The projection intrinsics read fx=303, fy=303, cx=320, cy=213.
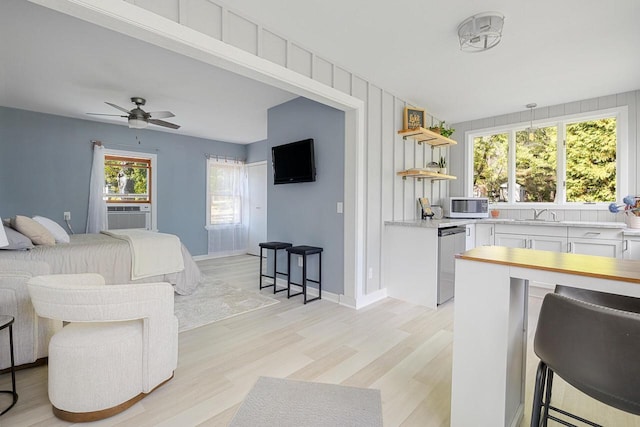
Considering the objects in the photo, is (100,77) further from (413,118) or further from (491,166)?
(491,166)

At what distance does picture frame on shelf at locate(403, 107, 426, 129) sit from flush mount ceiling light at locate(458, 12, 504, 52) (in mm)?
1415

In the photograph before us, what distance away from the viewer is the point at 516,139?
459 centimetres

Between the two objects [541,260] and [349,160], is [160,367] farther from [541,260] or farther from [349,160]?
[349,160]

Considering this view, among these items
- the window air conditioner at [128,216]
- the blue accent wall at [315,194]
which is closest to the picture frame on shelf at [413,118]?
the blue accent wall at [315,194]

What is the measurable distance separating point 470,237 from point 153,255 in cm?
403

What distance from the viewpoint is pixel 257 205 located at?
22.5 ft

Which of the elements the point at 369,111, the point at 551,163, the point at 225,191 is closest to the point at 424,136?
the point at 369,111

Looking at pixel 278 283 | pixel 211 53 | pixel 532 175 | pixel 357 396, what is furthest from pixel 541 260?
pixel 532 175

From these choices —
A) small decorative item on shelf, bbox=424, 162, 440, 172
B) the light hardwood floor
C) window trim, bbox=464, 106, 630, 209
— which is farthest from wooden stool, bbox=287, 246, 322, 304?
window trim, bbox=464, 106, 630, 209

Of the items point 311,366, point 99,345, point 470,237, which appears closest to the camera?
point 99,345

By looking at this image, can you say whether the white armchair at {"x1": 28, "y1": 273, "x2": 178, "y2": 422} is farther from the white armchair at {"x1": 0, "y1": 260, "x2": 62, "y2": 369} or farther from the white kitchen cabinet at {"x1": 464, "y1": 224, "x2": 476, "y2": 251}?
the white kitchen cabinet at {"x1": 464, "y1": 224, "x2": 476, "y2": 251}

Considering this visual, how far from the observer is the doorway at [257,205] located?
6.68 metres

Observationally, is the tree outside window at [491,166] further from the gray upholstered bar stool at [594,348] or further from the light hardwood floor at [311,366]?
the gray upholstered bar stool at [594,348]

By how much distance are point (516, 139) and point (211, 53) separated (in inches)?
177
